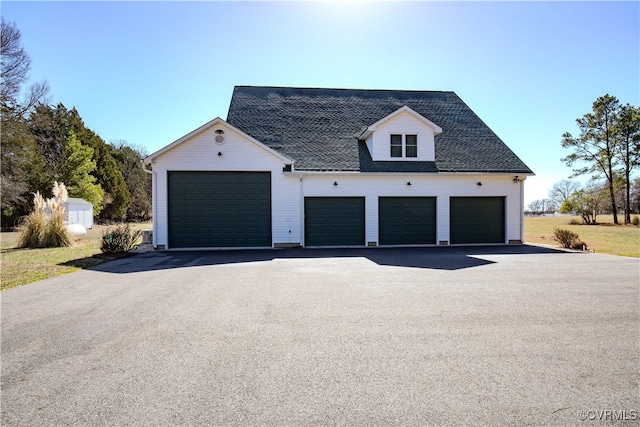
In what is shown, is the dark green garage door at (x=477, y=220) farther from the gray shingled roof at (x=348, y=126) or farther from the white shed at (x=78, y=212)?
the white shed at (x=78, y=212)

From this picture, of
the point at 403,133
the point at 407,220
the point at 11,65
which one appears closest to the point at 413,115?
the point at 403,133

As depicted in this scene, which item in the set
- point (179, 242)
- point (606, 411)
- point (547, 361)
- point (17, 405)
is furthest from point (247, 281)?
point (179, 242)

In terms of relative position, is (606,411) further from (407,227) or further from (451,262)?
(407,227)

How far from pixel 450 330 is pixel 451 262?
21.2 feet

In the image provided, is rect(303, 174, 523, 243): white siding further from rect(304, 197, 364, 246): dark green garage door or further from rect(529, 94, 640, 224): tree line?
rect(529, 94, 640, 224): tree line

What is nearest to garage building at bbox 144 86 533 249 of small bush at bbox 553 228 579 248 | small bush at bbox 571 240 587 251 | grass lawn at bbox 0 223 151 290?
small bush at bbox 553 228 579 248

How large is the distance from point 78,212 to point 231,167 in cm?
1929

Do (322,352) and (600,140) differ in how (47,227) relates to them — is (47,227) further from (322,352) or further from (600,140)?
(600,140)

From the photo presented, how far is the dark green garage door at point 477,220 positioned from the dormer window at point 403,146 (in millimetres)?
2825

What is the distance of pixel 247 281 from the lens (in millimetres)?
8094

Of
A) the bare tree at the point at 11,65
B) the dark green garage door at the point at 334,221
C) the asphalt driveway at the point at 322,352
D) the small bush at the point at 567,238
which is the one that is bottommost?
the asphalt driveway at the point at 322,352

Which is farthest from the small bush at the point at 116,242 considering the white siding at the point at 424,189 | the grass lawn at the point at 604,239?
the grass lawn at the point at 604,239

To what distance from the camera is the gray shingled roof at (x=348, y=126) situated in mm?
16203

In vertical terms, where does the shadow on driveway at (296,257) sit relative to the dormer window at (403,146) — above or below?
below
